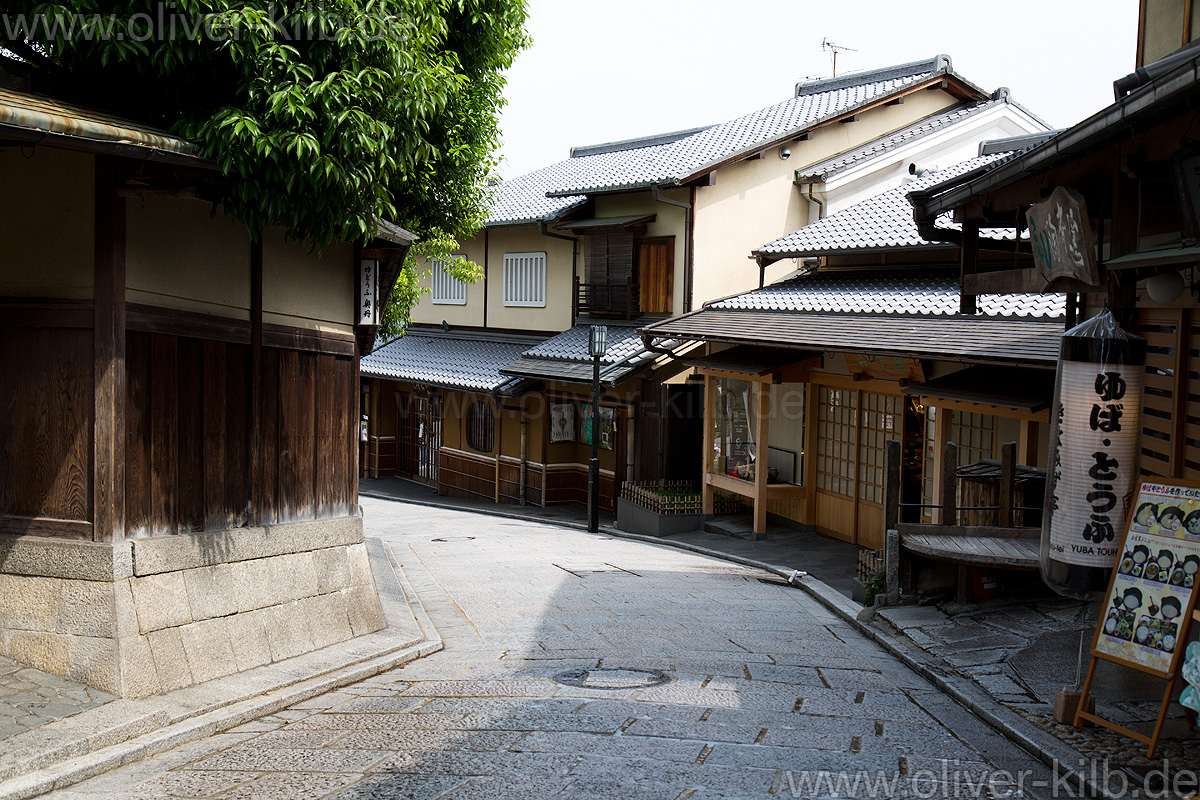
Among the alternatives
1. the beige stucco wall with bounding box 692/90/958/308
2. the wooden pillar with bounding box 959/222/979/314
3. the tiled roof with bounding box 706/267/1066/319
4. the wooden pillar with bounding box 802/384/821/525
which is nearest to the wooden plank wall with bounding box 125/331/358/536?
the wooden pillar with bounding box 959/222/979/314

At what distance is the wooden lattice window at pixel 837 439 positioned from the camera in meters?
16.8

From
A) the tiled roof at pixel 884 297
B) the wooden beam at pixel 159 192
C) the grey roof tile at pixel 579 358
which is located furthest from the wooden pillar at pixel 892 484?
the grey roof tile at pixel 579 358

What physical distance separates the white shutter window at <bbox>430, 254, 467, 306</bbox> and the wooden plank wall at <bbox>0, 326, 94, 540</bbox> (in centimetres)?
2141

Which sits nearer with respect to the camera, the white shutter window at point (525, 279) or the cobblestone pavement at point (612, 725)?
the cobblestone pavement at point (612, 725)

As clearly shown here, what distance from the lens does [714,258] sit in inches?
841

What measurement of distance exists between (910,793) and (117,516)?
20.1ft

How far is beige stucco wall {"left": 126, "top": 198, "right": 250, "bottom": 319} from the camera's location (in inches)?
309

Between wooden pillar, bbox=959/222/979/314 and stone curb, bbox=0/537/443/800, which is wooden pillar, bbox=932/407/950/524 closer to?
wooden pillar, bbox=959/222/979/314

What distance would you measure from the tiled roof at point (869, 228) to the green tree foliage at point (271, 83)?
10315 millimetres

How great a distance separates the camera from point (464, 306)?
2906 centimetres

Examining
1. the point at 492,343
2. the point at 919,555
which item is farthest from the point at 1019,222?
the point at 492,343

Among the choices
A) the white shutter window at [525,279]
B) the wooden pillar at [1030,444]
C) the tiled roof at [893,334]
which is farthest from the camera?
the white shutter window at [525,279]

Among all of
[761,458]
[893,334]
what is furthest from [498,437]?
[893,334]

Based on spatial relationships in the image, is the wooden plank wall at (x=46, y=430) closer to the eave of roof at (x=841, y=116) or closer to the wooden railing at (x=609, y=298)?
the eave of roof at (x=841, y=116)
